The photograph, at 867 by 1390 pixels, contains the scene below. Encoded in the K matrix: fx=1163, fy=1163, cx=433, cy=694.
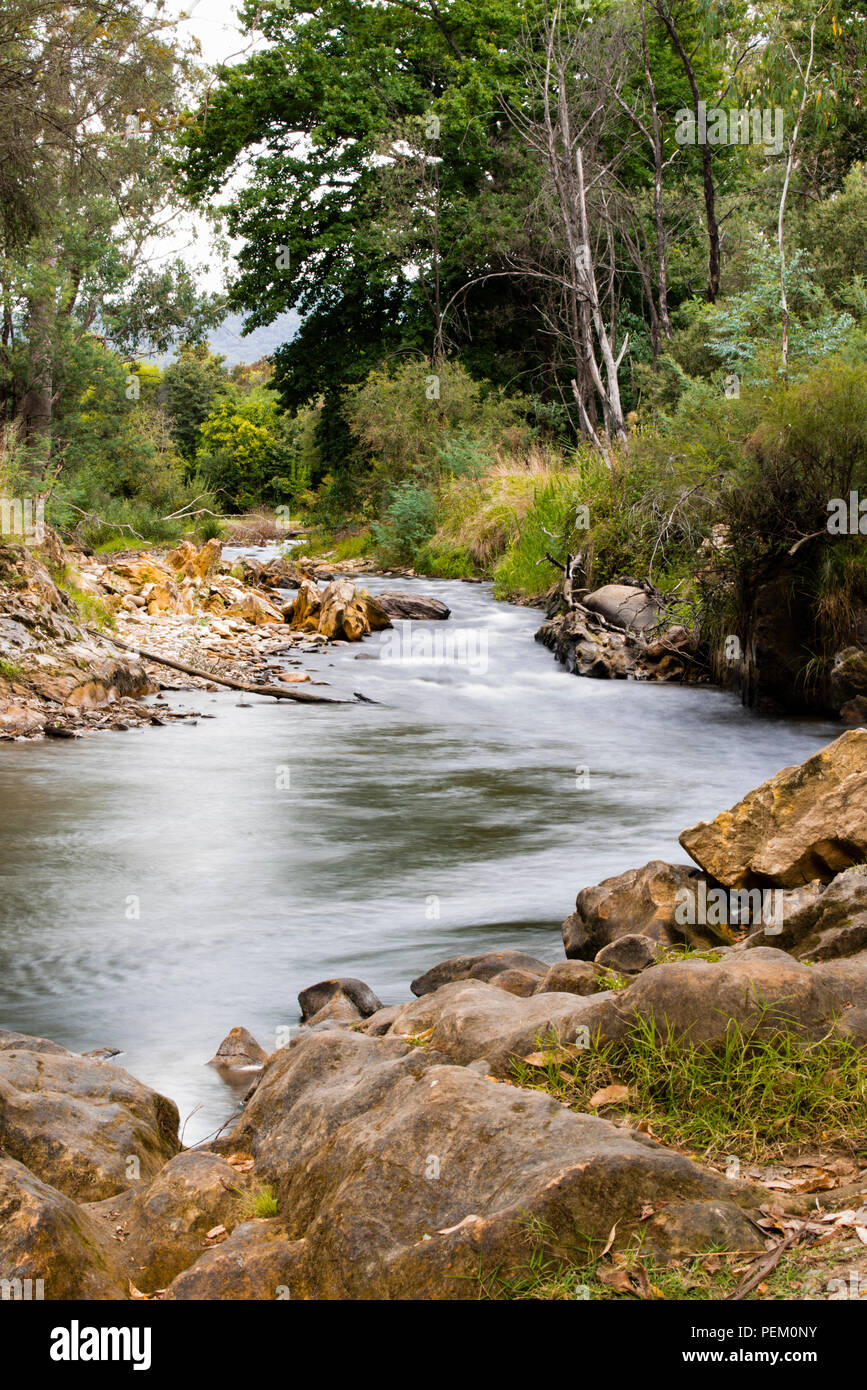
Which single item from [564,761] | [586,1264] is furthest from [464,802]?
[586,1264]

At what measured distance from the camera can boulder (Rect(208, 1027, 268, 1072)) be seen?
4703 millimetres

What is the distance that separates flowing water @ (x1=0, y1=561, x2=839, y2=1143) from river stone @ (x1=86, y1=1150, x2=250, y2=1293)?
0.90 m

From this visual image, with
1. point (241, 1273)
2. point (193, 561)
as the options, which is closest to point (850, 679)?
point (241, 1273)

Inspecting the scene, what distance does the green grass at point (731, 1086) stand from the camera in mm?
3080

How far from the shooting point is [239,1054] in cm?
476

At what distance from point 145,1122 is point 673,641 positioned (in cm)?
1158

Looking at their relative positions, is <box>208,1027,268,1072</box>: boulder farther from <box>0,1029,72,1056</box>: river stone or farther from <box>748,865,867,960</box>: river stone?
<box>748,865,867,960</box>: river stone

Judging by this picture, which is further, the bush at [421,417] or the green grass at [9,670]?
the bush at [421,417]

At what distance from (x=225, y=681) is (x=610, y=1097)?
1141 centimetres

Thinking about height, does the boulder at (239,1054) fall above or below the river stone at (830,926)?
below

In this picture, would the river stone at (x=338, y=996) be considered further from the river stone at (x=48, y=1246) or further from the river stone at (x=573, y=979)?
the river stone at (x=48, y=1246)

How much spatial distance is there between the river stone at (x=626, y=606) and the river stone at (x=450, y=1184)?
39.4 ft

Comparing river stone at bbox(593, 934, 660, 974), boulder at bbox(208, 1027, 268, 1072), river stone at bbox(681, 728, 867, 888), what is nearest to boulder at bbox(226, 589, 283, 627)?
river stone at bbox(681, 728, 867, 888)

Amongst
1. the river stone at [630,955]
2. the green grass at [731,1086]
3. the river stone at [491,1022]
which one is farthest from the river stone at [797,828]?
the green grass at [731,1086]
